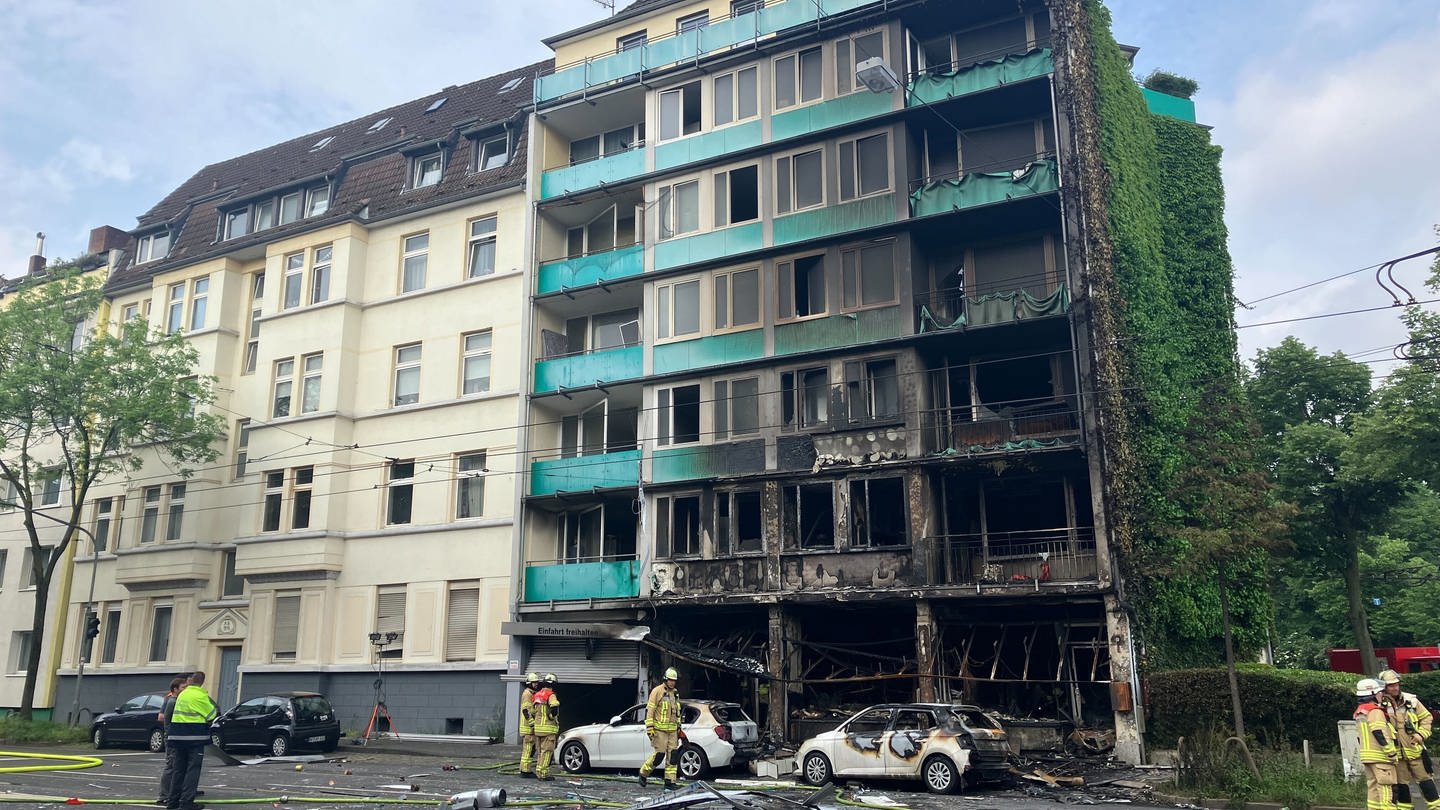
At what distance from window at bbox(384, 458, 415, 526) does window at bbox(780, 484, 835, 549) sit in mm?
12431

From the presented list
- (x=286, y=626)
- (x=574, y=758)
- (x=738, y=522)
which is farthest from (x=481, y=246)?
(x=574, y=758)

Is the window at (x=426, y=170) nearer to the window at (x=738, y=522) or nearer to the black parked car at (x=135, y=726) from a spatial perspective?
the window at (x=738, y=522)

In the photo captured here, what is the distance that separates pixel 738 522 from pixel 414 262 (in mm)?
14792

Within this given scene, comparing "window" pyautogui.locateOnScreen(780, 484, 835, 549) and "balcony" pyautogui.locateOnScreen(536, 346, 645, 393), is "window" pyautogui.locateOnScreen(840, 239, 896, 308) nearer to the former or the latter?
"window" pyautogui.locateOnScreen(780, 484, 835, 549)

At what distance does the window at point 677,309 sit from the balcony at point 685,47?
6533 mm

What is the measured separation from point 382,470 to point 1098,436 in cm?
2099

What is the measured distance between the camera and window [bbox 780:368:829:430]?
28.8m

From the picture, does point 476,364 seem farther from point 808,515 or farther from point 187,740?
point 187,740

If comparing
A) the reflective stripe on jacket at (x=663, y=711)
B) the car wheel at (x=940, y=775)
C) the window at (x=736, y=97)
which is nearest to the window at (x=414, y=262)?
the window at (x=736, y=97)

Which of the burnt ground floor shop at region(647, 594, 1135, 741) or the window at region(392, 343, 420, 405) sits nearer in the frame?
the burnt ground floor shop at region(647, 594, 1135, 741)

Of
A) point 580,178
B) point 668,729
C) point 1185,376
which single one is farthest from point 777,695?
point 580,178

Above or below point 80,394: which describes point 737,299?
above

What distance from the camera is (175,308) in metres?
42.1

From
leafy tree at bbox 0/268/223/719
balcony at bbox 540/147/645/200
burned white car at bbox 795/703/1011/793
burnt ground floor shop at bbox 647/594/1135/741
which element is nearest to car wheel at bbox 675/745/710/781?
burned white car at bbox 795/703/1011/793
